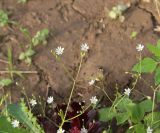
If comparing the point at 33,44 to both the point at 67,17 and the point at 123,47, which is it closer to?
the point at 67,17

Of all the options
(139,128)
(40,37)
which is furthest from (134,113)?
(40,37)

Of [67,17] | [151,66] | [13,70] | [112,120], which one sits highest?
[67,17]

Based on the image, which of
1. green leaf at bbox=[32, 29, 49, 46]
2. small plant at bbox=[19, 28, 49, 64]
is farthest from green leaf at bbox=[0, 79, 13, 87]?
green leaf at bbox=[32, 29, 49, 46]

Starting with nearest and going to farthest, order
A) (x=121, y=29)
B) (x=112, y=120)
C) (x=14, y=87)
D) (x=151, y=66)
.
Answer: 1. (x=151, y=66)
2. (x=112, y=120)
3. (x=14, y=87)
4. (x=121, y=29)

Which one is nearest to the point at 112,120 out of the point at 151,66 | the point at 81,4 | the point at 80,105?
the point at 80,105

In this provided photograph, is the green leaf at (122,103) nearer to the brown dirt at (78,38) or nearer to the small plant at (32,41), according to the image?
the brown dirt at (78,38)

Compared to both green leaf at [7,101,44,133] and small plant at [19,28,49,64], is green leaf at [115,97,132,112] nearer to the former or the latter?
green leaf at [7,101,44,133]
